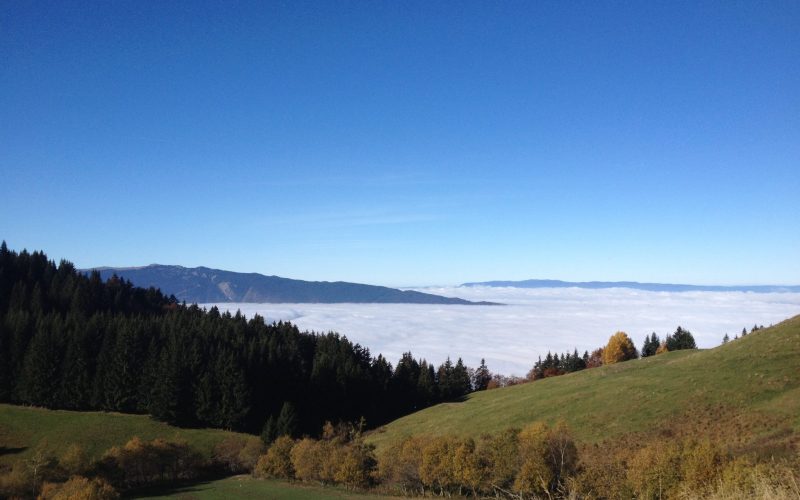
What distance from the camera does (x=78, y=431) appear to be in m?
65.3

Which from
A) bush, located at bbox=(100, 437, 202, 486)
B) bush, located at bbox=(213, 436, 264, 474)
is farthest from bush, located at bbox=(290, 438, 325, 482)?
bush, located at bbox=(100, 437, 202, 486)

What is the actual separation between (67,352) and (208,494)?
50146mm

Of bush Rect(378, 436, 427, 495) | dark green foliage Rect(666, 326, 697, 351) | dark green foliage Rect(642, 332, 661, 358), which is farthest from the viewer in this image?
dark green foliage Rect(642, 332, 661, 358)

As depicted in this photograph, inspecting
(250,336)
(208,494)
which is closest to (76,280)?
(250,336)

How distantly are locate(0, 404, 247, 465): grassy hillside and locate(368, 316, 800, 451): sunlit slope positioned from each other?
26.8 metres

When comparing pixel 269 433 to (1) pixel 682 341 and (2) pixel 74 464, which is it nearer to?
(2) pixel 74 464

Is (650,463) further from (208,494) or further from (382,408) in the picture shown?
(382,408)

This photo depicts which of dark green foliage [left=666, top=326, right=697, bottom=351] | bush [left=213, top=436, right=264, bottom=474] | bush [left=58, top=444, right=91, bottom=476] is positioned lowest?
bush [left=213, top=436, right=264, bottom=474]

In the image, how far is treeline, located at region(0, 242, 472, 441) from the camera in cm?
7512

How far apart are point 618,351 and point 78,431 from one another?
114679 mm

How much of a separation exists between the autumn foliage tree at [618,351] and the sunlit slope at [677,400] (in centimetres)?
5025

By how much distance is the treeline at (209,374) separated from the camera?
75.1 m

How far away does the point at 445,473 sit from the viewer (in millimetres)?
41500

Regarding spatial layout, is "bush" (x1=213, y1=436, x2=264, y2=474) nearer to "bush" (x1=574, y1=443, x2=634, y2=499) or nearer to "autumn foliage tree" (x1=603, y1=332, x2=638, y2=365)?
"bush" (x1=574, y1=443, x2=634, y2=499)
